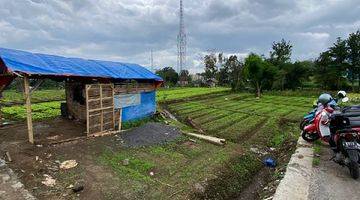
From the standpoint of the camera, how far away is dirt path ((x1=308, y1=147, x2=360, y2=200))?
6273 millimetres

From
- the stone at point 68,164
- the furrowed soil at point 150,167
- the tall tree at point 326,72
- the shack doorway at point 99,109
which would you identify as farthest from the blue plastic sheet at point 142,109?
the tall tree at point 326,72

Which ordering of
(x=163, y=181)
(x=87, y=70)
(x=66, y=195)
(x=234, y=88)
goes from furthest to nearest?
(x=234, y=88)
(x=87, y=70)
(x=163, y=181)
(x=66, y=195)

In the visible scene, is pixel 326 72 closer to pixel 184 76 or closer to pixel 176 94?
pixel 176 94

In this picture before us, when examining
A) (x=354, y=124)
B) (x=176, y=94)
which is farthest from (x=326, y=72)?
(x=354, y=124)

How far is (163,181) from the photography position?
312 inches

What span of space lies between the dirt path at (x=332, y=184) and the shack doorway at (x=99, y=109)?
8443 millimetres

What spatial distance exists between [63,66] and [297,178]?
9.49 m

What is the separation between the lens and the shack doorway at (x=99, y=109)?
11909 millimetres

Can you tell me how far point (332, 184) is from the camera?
6840 mm

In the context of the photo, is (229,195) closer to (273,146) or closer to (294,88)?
(273,146)

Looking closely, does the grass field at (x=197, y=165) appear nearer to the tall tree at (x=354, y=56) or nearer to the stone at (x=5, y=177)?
the stone at (x=5, y=177)

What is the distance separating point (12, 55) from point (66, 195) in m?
6.16

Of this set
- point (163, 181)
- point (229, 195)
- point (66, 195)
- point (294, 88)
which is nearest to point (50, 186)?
point (66, 195)

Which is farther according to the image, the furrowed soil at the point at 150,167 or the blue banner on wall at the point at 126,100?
the blue banner on wall at the point at 126,100
